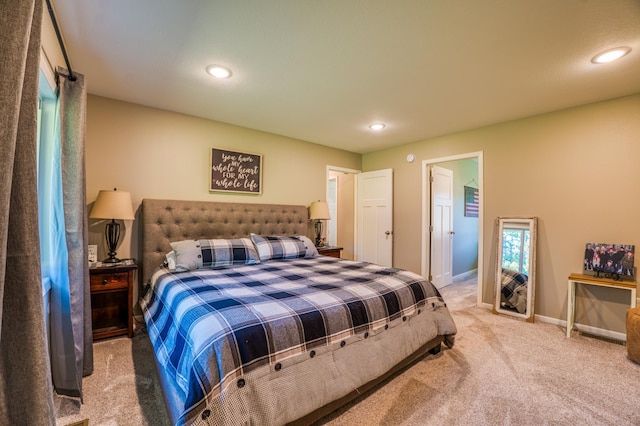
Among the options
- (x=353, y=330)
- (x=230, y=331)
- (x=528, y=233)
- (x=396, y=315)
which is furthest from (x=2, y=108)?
(x=528, y=233)

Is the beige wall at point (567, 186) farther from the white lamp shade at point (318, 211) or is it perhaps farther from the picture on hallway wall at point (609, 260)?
the white lamp shade at point (318, 211)

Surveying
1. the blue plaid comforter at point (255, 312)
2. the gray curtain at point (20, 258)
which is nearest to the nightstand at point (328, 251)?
the blue plaid comforter at point (255, 312)

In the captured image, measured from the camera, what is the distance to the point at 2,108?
622 millimetres

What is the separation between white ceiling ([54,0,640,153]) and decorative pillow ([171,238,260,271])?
149 centimetres

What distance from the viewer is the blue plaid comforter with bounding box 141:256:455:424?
4.40ft

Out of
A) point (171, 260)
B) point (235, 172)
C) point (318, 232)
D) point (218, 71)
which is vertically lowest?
point (171, 260)

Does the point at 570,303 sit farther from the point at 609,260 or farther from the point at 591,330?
→ the point at 609,260

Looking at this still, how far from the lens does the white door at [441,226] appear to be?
4504 millimetres

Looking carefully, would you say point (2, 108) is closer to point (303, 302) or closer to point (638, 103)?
point (303, 302)

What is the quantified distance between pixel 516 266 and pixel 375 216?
215 cm

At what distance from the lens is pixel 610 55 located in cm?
211

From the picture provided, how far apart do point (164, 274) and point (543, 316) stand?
4.09 metres

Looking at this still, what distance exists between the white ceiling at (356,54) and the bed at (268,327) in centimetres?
141

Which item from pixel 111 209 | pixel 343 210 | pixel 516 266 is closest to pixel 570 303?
pixel 516 266
